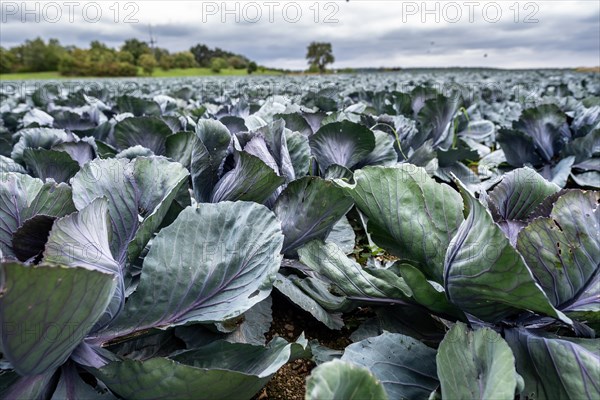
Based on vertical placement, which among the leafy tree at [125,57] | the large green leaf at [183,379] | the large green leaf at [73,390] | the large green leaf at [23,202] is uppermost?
the leafy tree at [125,57]

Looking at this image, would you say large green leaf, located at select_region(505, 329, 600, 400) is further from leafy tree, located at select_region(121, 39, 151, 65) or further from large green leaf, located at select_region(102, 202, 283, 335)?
leafy tree, located at select_region(121, 39, 151, 65)

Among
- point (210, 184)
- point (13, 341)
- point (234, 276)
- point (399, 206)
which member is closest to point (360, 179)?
point (399, 206)

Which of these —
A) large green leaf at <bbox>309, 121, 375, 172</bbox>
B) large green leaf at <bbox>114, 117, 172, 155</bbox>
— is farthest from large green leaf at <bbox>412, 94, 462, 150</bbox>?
large green leaf at <bbox>114, 117, 172, 155</bbox>

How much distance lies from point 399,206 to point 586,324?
0.50 meters

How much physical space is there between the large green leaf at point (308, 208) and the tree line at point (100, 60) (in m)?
38.2

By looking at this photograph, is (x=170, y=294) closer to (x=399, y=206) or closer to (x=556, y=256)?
(x=399, y=206)

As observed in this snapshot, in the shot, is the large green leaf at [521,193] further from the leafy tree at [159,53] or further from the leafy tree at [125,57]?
the leafy tree at [159,53]

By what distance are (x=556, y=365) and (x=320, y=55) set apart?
6003 cm

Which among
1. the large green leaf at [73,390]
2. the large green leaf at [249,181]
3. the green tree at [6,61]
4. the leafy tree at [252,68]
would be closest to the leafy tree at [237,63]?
the leafy tree at [252,68]

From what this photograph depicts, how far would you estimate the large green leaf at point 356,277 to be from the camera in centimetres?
117

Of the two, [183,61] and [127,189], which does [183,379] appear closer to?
[127,189]

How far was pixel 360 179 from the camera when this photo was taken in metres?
1.14

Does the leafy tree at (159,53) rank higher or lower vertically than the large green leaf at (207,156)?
higher

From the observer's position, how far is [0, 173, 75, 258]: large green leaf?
1.09 metres
